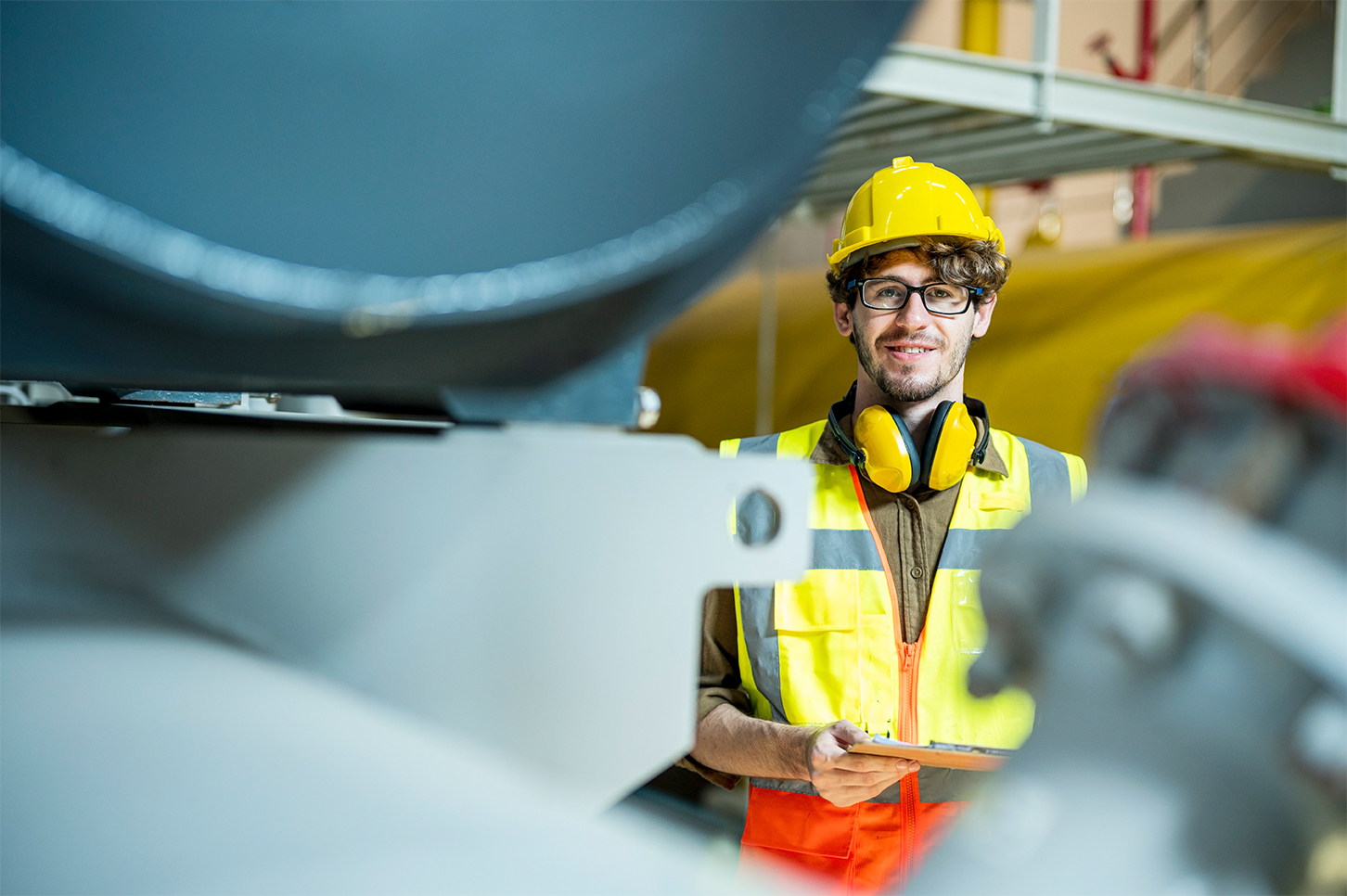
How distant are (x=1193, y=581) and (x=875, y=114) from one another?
8.68ft

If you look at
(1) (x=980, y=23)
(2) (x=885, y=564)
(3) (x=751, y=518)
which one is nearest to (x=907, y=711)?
(2) (x=885, y=564)

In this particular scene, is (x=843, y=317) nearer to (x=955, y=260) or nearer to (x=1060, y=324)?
(x=955, y=260)

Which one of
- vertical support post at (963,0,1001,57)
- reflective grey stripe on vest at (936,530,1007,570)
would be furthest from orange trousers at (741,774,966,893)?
vertical support post at (963,0,1001,57)

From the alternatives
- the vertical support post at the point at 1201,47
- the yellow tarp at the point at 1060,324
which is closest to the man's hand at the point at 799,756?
the yellow tarp at the point at 1060,324

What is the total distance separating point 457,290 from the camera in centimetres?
38

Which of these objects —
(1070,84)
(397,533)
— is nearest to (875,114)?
(1070,84)

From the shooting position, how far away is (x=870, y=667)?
1.25 metres

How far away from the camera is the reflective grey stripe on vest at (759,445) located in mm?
1493

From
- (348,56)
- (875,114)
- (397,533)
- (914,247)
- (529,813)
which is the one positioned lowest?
(529,813)

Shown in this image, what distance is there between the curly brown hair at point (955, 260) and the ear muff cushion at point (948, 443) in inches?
6.3

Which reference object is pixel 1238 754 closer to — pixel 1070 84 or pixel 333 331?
pixel 333 331

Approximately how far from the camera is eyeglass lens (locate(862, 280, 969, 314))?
1.31 m

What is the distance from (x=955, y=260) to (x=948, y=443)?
225 millimetres

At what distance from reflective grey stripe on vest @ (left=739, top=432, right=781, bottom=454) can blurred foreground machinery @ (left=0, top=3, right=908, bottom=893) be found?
3.06 feet
